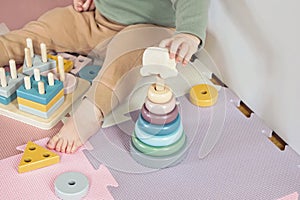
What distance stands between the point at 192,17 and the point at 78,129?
0.90 ft

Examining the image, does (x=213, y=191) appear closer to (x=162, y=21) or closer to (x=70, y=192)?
(x=70, y=192)

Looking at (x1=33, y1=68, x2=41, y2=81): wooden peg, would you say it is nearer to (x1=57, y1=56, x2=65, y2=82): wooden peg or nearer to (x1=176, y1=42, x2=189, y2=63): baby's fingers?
(x1=57, y1=56, x2=65, y2=82): wooden peg

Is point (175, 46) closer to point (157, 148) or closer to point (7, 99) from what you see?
point (157, 148)

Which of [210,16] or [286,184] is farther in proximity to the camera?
[210,16]

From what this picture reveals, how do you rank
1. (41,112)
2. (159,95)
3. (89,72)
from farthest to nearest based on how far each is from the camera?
(89,72) → (41,112) → (159,95)

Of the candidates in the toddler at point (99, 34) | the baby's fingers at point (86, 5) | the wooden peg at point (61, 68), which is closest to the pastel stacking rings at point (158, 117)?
the toddler at point (99, 34)

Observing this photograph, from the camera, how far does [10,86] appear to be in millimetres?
966

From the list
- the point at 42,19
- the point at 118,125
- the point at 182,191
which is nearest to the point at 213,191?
the point at 182,191

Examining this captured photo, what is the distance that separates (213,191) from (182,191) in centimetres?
5

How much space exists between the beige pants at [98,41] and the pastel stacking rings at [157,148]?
112mm

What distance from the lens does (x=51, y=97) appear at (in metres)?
0.94

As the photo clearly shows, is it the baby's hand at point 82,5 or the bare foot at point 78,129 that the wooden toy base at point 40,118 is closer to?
the bare foot at point 78,129

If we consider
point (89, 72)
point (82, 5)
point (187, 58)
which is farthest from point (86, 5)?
point (187, 58)

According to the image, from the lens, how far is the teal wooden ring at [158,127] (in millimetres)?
845
